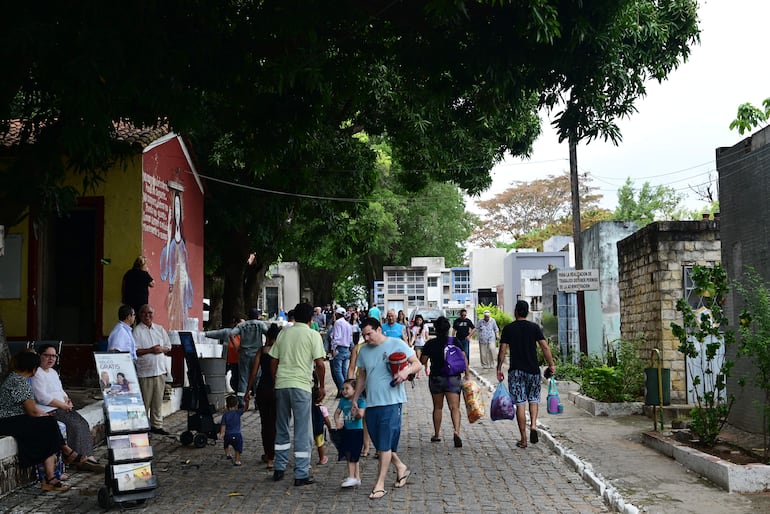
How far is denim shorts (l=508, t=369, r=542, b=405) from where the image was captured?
11.6 meters

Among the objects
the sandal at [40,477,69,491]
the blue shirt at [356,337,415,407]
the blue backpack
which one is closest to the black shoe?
the blue shirt at [356,337,415,407]

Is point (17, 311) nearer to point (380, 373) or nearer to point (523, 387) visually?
point (523, 387)

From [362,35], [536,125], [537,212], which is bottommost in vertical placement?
[362,35]

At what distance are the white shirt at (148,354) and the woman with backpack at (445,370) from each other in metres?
3.61

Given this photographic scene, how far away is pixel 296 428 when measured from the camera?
9219 mm

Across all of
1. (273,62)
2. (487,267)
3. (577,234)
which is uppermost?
(487,267)

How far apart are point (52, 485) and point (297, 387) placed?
270 centimetres

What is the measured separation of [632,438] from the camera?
1237 centimetres

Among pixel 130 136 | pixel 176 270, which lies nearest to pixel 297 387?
pixel 130 136

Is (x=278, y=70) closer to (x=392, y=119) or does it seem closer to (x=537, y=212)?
(x=392, y=119)

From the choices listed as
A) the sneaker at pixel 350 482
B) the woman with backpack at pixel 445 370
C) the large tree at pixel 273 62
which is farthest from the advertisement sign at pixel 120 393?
the woman with backpack at pixel 445 370

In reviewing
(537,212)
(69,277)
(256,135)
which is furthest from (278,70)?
(537,212)

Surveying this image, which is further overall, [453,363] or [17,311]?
[17,311]

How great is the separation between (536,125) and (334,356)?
902 centimetres
